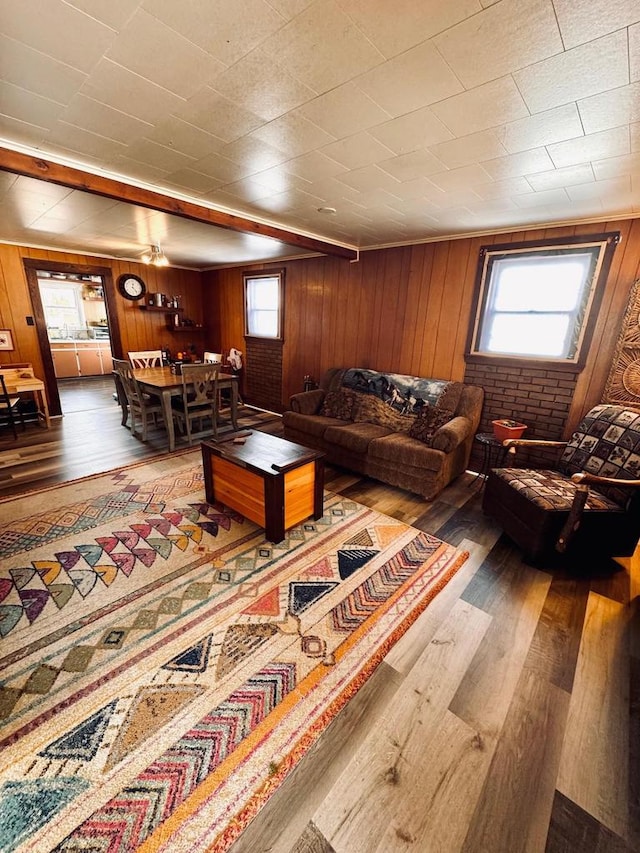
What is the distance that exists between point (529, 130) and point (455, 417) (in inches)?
88.2

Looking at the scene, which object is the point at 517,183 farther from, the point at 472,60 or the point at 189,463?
the point at 189,463

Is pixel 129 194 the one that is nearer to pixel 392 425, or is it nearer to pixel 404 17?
pixel 404 17

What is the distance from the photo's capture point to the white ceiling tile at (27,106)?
58.7 inches

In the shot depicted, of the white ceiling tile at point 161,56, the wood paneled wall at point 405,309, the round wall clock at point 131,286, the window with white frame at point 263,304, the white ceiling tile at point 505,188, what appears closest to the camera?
the white ceiling tile at point 161,56

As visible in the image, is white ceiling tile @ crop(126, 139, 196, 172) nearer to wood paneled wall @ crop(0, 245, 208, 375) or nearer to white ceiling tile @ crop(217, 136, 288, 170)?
white ceiling tile @ crop(217, 136, 288, 170)

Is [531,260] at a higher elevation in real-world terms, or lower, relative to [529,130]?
lower

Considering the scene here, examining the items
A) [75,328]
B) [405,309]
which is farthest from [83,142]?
[75,328]

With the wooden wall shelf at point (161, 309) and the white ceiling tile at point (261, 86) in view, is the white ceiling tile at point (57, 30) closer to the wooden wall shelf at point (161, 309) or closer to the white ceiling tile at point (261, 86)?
the white ceiling tile at point (261, 86)

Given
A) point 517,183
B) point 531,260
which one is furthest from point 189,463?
point 531,260

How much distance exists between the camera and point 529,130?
166cm

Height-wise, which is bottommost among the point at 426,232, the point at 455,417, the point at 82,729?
the point at 82,729

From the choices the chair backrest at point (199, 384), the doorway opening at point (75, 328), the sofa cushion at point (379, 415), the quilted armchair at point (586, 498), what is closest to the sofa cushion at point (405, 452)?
the sofa cushion at point (379, 415)

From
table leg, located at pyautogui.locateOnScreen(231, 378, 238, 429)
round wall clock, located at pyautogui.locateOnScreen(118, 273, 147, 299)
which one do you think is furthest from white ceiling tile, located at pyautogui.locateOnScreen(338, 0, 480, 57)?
round wall clock, located at pyautogui.locateOnScreen(118, 273, 147, 299)

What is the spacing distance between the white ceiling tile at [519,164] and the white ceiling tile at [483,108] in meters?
0.38
